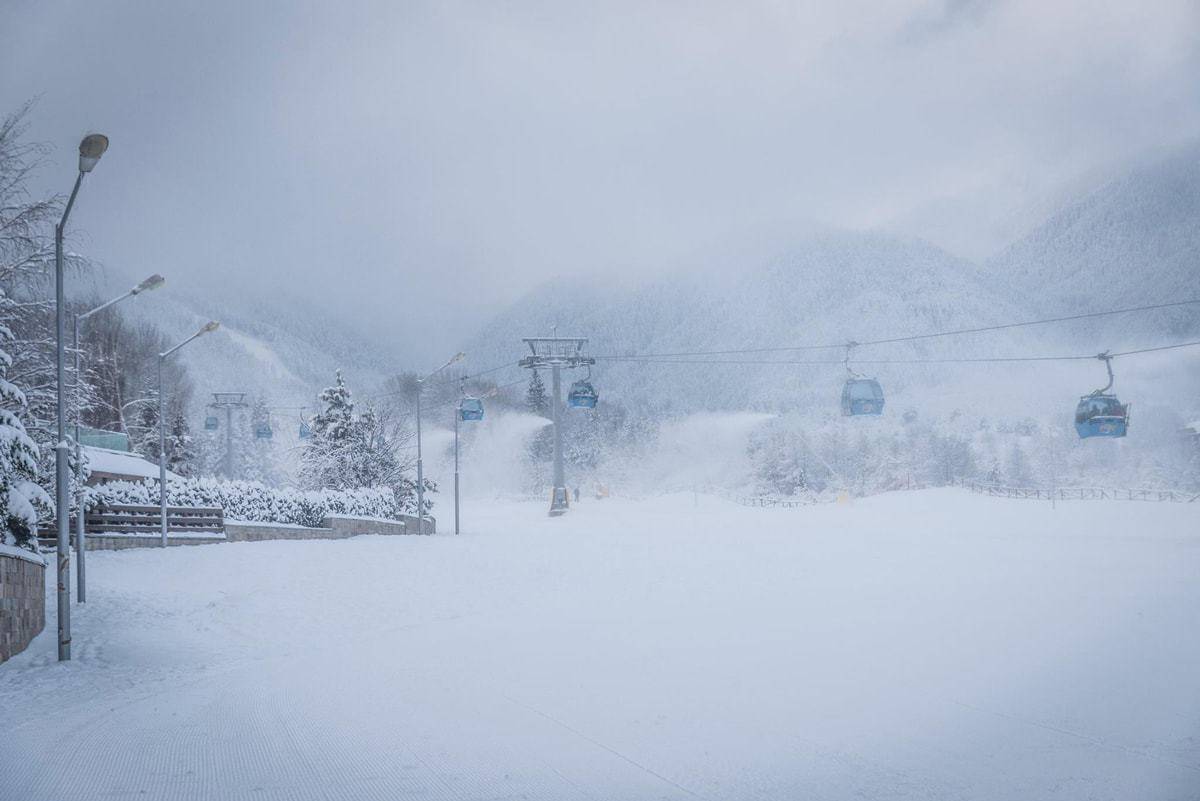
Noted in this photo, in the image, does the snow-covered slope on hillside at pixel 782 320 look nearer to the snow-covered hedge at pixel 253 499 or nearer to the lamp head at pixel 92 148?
the snow-covered hedge at pixel 253 499

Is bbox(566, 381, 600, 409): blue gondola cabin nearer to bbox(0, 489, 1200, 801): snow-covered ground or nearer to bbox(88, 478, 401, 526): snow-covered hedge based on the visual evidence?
bbox(88, 478, 401, 526): snow-covered hedge

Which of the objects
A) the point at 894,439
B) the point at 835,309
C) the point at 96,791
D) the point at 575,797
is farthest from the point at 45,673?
the point at 835,309

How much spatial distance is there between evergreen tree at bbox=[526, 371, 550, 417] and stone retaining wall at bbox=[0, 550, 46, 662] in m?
73.1

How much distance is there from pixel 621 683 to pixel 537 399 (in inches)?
3062

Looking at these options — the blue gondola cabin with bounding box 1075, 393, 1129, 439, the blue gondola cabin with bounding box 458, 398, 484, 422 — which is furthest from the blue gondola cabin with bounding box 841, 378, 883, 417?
the blue gondola cabin with bounding box 458, 398, 484, 422

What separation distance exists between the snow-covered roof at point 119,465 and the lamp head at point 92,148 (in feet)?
75.8

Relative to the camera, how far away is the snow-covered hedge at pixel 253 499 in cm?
2748

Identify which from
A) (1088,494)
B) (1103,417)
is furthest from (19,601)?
(1088,494)

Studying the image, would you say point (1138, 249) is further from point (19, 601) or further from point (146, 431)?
point (146, 431)

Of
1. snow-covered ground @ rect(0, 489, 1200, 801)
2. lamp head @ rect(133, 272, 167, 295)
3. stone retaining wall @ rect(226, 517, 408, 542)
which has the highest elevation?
lamp head @ rect(133, 272, 167, 295)

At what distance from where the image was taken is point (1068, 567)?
67.1 feet

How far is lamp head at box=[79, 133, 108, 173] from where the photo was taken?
10.6m

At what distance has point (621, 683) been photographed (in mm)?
9742

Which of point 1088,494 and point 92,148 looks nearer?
point 92,148
